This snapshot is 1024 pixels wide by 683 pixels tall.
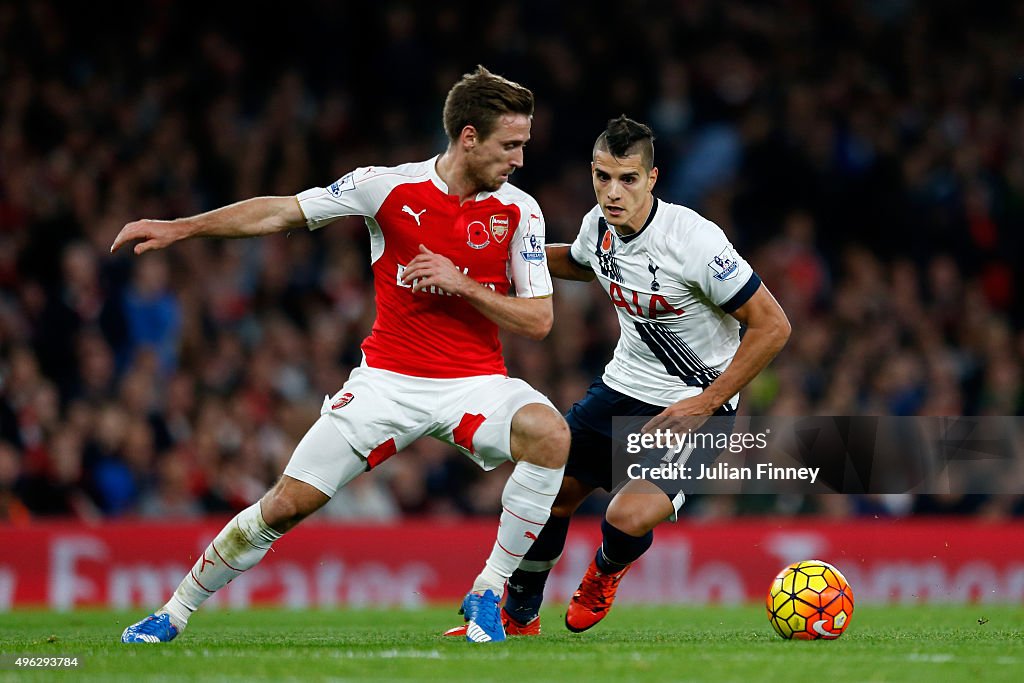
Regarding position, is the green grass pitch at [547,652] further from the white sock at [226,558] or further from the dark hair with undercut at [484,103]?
the dark hair with undercut at [484,103]

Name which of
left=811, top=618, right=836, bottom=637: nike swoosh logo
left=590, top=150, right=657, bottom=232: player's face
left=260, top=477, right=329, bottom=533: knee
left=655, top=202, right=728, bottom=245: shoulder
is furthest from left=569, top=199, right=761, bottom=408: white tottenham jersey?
left=260, top=477, right=329, bottom=533: knee

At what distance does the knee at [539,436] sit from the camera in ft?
21.5

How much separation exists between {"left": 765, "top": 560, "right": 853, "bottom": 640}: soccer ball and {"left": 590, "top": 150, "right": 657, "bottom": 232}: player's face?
1.98 meters

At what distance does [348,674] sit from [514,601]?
230 centimetres


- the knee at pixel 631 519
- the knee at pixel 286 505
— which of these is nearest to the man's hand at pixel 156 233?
the knee at pixel 286 505

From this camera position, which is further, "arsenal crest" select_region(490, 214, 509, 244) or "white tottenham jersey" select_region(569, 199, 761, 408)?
"white tottenham jersey" select_region(569, 199, 761, 408)

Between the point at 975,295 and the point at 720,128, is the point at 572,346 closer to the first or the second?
the point at 720,128

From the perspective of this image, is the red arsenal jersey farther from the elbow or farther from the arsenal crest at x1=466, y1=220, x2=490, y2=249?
the elbow

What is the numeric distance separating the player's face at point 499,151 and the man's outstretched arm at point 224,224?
0.85 metres

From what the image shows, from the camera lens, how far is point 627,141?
7.15m

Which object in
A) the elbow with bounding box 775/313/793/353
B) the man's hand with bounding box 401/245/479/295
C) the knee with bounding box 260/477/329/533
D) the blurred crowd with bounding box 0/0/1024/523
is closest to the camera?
the man's hand with bounding box 401/245/479/295

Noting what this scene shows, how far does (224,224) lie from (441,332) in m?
1.13

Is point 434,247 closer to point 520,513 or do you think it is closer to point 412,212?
point 412,212

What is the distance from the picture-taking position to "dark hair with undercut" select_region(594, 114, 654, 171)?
7.16m
